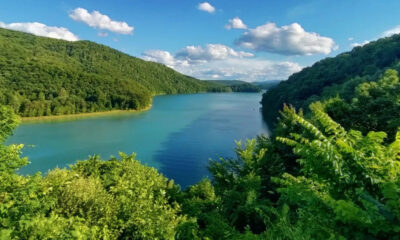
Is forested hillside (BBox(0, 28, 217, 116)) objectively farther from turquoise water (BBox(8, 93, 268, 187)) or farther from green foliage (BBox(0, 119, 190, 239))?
green foliage (BBox(0, 119, 190, 239))

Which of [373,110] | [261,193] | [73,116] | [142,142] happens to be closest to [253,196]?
[261,193]

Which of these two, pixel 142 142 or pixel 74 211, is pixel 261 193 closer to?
pixel 74 211

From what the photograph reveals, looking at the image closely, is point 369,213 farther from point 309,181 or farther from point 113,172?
point 113,172

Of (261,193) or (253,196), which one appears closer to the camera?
(253,196)

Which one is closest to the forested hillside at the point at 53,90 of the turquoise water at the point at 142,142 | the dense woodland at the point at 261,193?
the turquoise water at the point at 142,142

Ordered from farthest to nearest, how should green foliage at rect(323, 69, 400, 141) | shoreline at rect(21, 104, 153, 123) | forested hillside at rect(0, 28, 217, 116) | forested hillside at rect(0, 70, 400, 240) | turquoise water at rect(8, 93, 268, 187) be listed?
forested hillside at rect(0, 28, 217, 116), shoreline at rect(21, 104, 153, 123), turquoise water at rect(8, 93, 268, 187), green foliage at rect(323, 69, 400, 141), forested hillside at rect(0, 70, 400, 240)

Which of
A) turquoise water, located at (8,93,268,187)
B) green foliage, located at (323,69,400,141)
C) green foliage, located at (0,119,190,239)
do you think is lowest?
turquoise water, located at (8,93,268,187)

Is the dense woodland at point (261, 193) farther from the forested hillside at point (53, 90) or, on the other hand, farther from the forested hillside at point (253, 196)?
the forested hillside at point (53, 90)

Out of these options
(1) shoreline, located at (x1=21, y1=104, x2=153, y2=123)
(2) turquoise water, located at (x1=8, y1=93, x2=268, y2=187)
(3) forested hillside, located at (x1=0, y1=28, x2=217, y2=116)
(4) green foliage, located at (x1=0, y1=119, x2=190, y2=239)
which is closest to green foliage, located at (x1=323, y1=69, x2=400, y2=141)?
(4) green foliage, located at (x1=0, y1=119, x2=190, y2=239)
